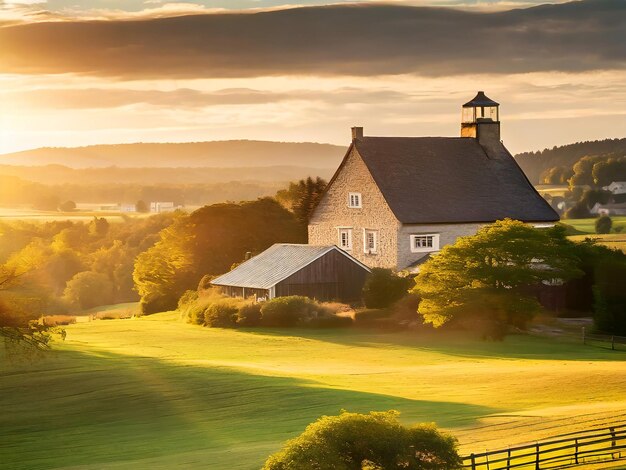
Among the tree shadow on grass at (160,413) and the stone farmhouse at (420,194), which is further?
the stone farmhouse at (420,194)

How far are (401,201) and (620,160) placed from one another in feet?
350

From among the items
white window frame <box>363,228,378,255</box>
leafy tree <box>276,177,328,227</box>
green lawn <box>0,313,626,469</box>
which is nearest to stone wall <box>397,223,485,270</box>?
white window frame <box>363,228,378,255</box>

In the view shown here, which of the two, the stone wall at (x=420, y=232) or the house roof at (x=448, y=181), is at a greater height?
the house roof at (x=448, y=181)

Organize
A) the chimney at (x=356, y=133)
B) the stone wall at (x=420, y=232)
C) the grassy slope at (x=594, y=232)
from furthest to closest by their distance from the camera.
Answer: the grassy slope at (x=594, y=232), the chimney at (x=356, y=133), the stone wall at (x=420, y=232)

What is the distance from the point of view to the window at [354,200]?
83812mm

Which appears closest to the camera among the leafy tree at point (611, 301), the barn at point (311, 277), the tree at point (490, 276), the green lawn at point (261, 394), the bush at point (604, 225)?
the green lawn at point (261, 394)

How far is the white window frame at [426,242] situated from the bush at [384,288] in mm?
6598

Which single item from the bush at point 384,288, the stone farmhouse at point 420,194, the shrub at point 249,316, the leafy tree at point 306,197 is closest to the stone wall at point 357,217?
the stone farmhouse at point 420,194

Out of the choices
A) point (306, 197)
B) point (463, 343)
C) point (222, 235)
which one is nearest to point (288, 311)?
point (463, 343)

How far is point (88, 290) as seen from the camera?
138 metres

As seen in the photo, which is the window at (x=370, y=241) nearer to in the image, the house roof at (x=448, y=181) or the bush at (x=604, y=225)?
the house roof at (x=448, y=181)

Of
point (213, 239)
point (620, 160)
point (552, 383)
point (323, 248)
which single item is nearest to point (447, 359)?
point (552, 383)

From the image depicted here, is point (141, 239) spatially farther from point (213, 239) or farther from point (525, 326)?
point (525, 326)

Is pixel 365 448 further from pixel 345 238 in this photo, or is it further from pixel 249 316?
pixel 345 238
